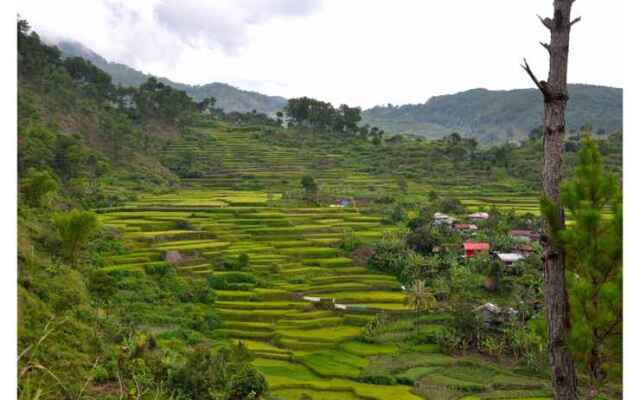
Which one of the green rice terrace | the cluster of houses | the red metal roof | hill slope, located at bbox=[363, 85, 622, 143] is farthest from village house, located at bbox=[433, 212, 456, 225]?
hill slope, located at bbox=[363, 85, 622, 143]

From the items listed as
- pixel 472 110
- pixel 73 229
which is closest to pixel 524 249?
pixel 73 229

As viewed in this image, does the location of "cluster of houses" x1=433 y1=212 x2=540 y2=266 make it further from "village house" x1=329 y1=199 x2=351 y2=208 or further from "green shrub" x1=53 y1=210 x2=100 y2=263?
"green shrub" x1=53 y1=210 x2=100 y2=263

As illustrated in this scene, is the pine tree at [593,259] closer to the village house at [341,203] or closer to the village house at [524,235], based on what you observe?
the village house at [524,235]

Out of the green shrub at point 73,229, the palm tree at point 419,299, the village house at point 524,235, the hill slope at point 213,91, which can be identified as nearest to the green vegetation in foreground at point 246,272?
the green shrub at point 73,229

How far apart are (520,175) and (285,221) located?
23.2 metres

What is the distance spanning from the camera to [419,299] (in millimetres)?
18969

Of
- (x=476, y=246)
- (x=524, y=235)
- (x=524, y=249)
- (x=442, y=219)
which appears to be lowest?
(x=524, y=249)

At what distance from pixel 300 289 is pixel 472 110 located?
120555mm

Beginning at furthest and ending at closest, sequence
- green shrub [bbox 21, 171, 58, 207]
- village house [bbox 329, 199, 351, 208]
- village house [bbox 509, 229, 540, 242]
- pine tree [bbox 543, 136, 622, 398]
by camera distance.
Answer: village house [bbox 329, 199, 351, 208] → village house [bbox 509, 229, 540, 242] → green shrub [bbox 21, 171, 58, 207] → pine tree [bbox 543, 136, 622, 398]

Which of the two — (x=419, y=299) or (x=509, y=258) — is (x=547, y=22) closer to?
(x=419, y=299)

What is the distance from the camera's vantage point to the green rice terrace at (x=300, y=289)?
14.8 meters

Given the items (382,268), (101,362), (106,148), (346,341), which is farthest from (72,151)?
(101,362)

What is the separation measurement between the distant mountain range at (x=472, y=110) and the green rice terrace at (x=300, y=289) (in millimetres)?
57291

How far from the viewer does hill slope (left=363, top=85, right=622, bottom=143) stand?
8662 centimetres
